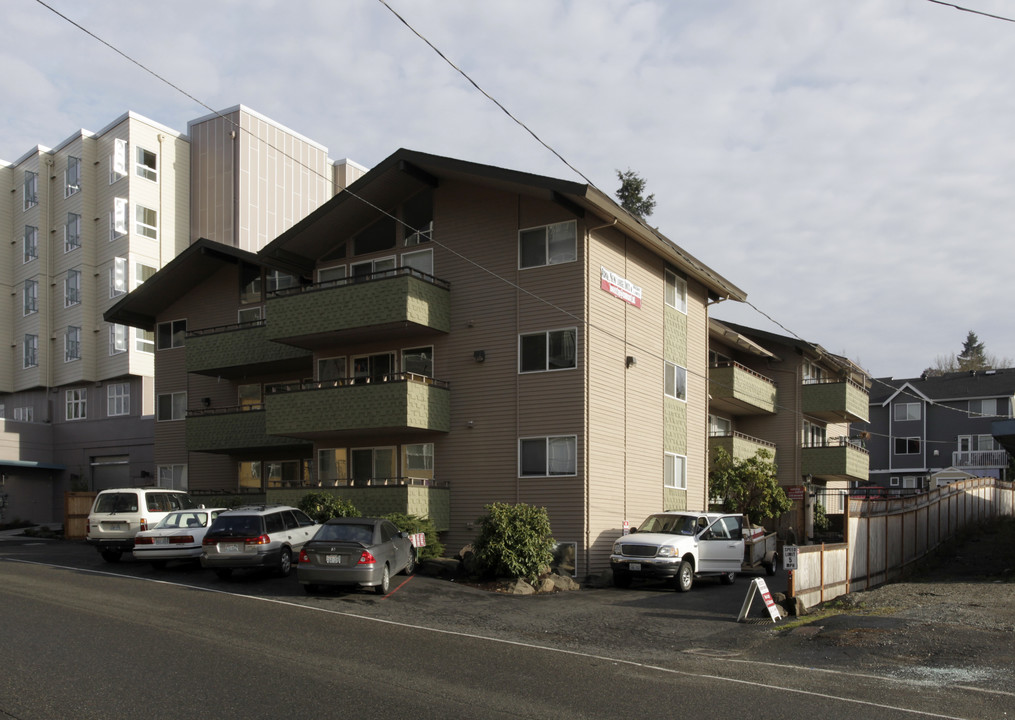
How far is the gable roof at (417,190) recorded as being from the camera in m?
24.8

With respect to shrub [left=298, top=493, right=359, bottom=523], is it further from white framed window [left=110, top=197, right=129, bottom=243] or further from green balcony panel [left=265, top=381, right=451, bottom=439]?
white framed window [left=110, top=197, right=129, bottom=243]

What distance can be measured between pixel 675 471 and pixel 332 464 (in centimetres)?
1075

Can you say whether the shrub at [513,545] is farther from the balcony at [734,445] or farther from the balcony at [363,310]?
the balcony at [734,445]

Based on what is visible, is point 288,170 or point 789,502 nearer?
point 789,502

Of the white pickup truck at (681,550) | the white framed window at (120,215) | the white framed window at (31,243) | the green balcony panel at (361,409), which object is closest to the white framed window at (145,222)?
the white framed window at (120,215)

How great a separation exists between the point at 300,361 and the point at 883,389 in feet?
183

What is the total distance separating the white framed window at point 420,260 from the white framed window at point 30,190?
34.1m

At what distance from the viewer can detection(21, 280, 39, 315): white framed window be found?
52688 millimetres

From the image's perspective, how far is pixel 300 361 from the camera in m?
31.6

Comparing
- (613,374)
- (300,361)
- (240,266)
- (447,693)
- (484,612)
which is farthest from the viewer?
(240,266)

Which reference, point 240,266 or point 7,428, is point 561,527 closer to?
point 240,266

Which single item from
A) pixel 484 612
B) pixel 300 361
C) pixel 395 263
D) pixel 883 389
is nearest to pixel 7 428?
pixel 300 361

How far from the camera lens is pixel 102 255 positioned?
163ft

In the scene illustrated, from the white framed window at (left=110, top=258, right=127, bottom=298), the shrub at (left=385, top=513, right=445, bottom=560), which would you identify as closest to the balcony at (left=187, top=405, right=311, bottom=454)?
the shrub at (left=385, top=513, right=445, bottom=560)
